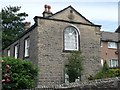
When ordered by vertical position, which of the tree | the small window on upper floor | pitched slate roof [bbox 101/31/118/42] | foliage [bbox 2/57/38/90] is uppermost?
the tree

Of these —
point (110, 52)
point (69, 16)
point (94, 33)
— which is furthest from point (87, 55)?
point (110, 52)

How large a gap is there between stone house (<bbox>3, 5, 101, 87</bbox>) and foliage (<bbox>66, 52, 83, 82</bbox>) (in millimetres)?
706

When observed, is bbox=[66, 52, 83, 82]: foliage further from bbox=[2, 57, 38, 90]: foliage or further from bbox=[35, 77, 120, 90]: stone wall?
bbox=[35, 77, 120, 90]: stone wall

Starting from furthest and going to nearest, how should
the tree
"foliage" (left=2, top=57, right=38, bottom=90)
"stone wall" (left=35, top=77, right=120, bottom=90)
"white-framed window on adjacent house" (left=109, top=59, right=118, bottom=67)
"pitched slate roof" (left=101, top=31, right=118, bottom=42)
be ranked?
the tree
"pitched slate roof" (left=101, top=31, right=118, bottom=42)
"white-framed window on adjacent house" (left=109, top=59, right=118, bottom=67)
"foliage" (left=2, top=57, right=38, bottom=90)
"stone wall" (left=35, top=77, right=120, bottom=90)

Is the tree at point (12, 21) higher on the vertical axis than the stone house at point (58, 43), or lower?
higher

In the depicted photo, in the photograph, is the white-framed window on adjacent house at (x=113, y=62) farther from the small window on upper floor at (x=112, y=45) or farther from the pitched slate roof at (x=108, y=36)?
the pitched slate roof at (x=108, y=36)

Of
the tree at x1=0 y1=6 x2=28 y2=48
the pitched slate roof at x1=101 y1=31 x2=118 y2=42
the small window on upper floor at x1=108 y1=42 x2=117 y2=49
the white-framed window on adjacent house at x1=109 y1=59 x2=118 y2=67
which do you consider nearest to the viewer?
the white-framed window on adjacent house at x1=109 y1=59 x2=118 y2=67

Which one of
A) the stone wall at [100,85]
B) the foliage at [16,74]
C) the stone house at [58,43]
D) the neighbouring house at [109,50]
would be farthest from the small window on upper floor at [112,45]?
the stone wall at [100,85]

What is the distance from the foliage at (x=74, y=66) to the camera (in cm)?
2403

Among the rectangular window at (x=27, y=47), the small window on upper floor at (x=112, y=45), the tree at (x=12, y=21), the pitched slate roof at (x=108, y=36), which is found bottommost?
the rectangular window at (x=27, y=47)

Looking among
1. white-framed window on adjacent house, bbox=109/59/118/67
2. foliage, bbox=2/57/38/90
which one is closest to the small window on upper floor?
white-framed window on adjacent house, bbox=109/59/118/67

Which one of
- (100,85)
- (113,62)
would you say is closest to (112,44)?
(113,62)

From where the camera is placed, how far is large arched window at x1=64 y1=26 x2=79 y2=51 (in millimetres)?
25703

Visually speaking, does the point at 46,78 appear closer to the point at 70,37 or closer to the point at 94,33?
the point at 70,37
